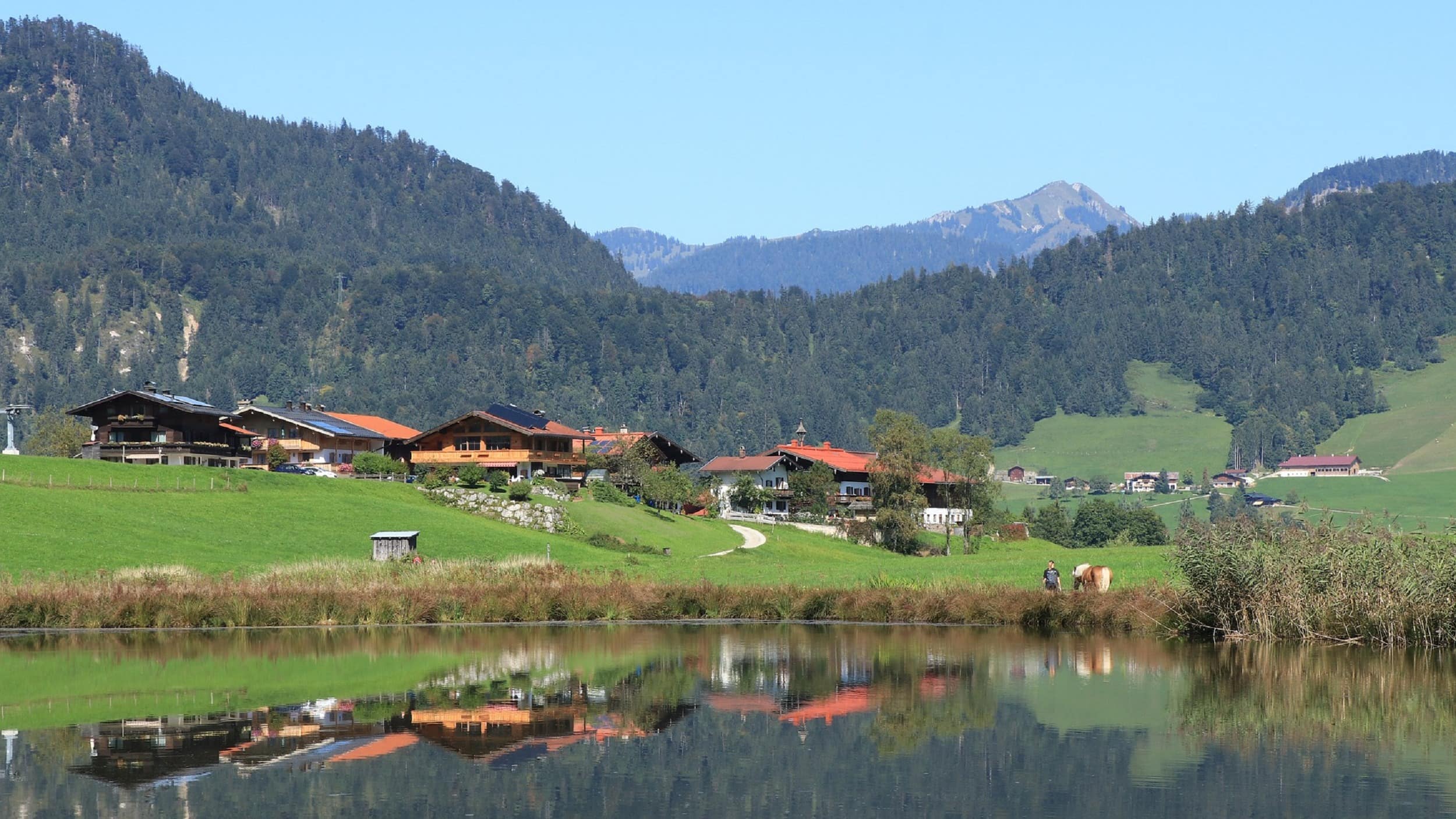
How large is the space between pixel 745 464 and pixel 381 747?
409 feet

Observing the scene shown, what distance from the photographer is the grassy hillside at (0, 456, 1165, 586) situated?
64.0 meters

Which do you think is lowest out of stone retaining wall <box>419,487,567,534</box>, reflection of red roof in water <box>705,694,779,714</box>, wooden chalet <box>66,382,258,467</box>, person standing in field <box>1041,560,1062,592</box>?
reflection of red roof in water <box>705,694,779,714</box>

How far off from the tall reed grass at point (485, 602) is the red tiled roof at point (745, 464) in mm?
94021

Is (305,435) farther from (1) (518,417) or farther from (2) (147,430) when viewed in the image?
(2) (147,430)

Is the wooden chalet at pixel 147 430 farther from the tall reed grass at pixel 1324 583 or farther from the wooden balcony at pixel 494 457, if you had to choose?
the tall reed grass at pixel 1324 583

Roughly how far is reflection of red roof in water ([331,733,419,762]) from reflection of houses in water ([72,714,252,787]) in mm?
2228

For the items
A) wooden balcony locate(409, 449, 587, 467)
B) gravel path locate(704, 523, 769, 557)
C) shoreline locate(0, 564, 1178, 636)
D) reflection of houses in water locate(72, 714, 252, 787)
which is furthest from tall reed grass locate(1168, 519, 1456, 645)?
wooden balcony locate(409, 449, 587, 467)

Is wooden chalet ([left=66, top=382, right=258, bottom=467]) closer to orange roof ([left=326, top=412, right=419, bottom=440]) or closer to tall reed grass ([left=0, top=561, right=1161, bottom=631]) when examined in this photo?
orange roof ([left=326, top=412, right=419, bottom=440])

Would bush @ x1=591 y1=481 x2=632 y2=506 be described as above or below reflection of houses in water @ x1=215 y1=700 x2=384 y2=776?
above

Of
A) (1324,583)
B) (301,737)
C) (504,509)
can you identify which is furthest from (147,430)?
(1324,583)

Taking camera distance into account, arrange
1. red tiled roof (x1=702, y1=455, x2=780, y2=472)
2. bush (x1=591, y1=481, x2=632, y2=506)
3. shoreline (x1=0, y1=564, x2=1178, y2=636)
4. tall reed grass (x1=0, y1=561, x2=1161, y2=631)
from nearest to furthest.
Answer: shoreline (x1=0, y1=564, x2=1178, y2=636), tall reed grass (x1=0, y1=561, x2=1161, y2=631), bush (x1=591, y1=481, x2=632, y2=506), red tiled roof (x1=702, y1=455, x2=780, y2=472)

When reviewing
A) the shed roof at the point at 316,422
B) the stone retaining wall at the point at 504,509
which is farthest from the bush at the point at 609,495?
the shed roof at the point at 316,422

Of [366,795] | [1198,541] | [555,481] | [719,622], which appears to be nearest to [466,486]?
[555,481]

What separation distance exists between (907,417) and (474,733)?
93698mm
